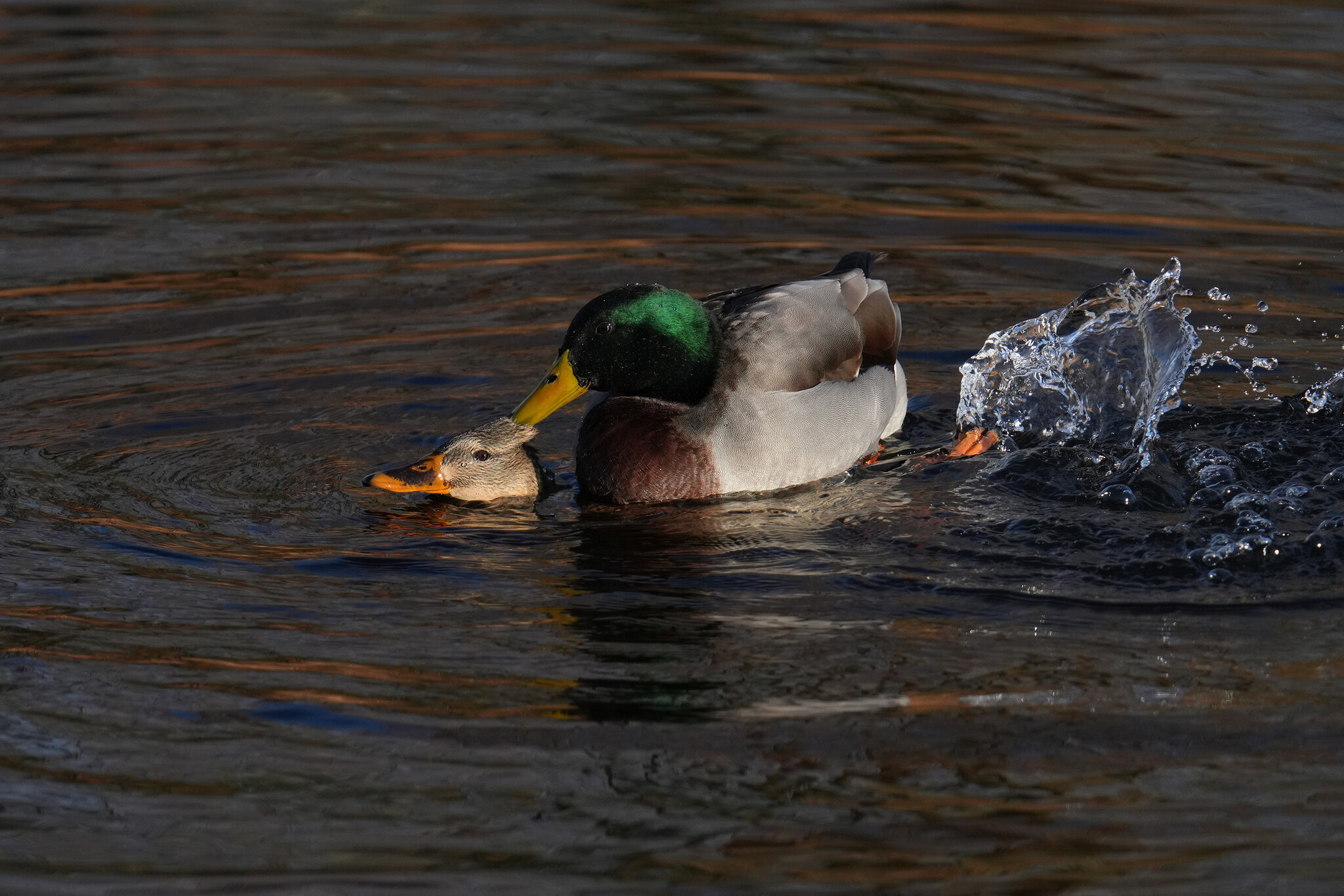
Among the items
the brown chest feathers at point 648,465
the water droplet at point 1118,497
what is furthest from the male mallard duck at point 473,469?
the water droplet at point 1118,497

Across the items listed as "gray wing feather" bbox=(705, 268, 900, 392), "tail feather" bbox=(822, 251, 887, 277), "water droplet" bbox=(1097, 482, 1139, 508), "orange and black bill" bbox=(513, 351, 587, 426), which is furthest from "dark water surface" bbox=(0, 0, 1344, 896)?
"tail feather" bbox=(822, 251, 887, 277)

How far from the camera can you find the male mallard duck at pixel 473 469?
6516 millimetres

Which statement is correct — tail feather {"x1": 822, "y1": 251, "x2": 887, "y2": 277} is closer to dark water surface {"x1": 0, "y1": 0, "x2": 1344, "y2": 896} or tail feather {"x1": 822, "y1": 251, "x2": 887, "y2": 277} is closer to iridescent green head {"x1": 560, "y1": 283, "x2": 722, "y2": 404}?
dark water surface {"x1": 0, "y1": 0, "x2": 1344, "y2": 896}

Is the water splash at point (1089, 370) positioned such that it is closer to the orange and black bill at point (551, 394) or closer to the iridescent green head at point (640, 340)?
the iridescent green head at point (640, 340)

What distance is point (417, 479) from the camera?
6.54 meters

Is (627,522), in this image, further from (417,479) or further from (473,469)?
(417,479)

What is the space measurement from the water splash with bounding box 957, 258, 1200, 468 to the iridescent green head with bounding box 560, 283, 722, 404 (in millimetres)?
1278

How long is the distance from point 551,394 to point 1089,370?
235 cm

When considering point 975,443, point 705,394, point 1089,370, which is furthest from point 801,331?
point 1089,370

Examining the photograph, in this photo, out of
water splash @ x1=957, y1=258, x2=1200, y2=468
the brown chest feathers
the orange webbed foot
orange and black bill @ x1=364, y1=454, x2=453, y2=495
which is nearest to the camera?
orange and black bill @ x1=364, y1=454, x2=453, y2=495

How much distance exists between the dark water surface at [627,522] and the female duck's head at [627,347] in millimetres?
436

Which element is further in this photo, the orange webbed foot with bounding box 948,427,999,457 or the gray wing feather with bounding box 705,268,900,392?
the orange webbed foot with bounding box 948,427,999,457

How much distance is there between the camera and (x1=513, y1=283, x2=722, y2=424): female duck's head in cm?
672

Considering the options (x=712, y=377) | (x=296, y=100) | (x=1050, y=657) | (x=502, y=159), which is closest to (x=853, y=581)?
(x=1050, y=657)
